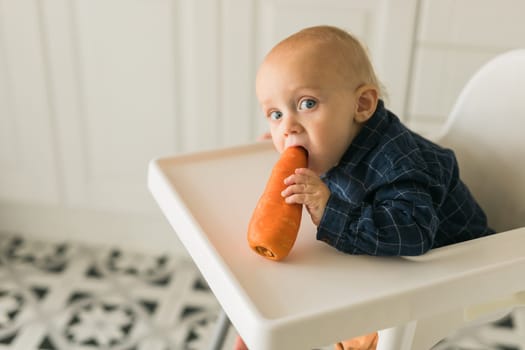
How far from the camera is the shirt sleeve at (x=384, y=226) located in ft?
2.63

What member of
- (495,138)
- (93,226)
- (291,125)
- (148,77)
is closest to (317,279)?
(291,125)

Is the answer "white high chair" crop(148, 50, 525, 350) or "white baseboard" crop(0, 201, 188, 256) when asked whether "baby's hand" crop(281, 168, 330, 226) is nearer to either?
"white high chair" crop(148, 50, 525, 350)

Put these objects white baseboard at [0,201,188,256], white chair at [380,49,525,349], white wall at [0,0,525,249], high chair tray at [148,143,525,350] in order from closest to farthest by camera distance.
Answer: high chair tray at [148,143,525,350]
white chair at [380,49,525,349]
white wall at [0,0,525,249]
white baseboard at [0,201,188,256]

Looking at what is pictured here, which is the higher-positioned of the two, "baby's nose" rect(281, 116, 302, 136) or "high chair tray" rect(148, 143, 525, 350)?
"baby's nose" rect(281, 116, 302, 136)

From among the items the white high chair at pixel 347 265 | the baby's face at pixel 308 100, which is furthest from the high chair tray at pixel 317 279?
the baby's face at pixel 308 100

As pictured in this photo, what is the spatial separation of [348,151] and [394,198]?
0.10 m

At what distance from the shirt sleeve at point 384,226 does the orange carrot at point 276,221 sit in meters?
0.04

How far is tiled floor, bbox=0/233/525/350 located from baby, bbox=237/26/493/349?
80 cm

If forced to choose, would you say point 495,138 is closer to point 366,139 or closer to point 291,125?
point 366,139

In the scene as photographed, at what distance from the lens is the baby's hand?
0.81 meters

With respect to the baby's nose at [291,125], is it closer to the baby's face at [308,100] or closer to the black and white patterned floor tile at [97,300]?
A: the baby's face at [308,100]

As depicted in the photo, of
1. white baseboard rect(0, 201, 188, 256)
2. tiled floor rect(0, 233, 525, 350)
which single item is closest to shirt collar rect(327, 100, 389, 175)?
tiled floor rect(0, 233, 525, 350)

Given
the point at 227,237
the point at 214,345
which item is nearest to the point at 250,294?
the point at 227,237

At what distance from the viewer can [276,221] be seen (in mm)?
788
